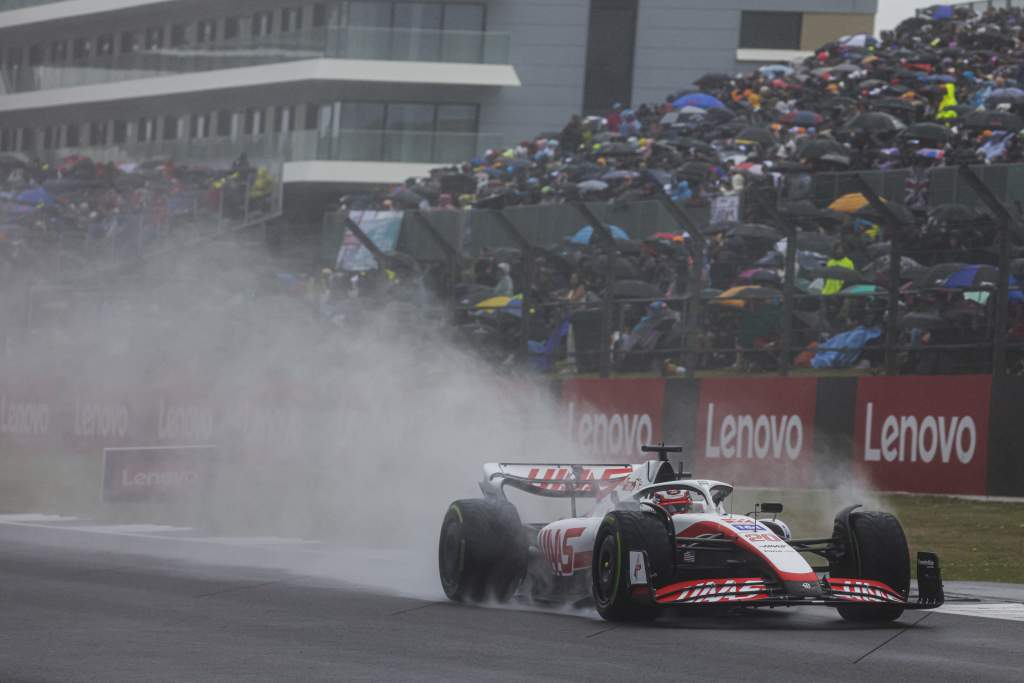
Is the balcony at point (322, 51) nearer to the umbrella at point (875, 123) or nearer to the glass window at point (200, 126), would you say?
the glass window at point (200, 126)

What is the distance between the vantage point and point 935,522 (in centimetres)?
1705

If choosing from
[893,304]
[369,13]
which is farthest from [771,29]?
[893,304]

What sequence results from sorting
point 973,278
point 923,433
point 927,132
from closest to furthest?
point 923,433 → point 973,278 → point 927,132

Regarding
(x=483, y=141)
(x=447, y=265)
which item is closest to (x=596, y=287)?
(x=447, y=265)

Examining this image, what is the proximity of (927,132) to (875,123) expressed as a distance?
1.73 metres

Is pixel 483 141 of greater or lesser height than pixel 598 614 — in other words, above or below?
above

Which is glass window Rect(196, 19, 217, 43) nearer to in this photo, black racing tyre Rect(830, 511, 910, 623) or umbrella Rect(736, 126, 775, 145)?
umbrella Rect(736, 126, 775, 145)

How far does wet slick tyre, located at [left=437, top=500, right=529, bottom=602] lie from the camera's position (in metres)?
12.0

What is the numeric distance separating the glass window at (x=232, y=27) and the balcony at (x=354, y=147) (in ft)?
29.1

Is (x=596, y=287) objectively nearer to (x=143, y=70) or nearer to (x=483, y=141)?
(x=483, y=141)

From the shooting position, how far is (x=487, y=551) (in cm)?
1205

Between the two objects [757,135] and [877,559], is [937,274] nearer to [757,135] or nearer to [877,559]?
[877,559]

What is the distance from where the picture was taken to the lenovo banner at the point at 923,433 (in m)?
17.5

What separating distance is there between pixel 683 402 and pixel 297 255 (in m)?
22.1
